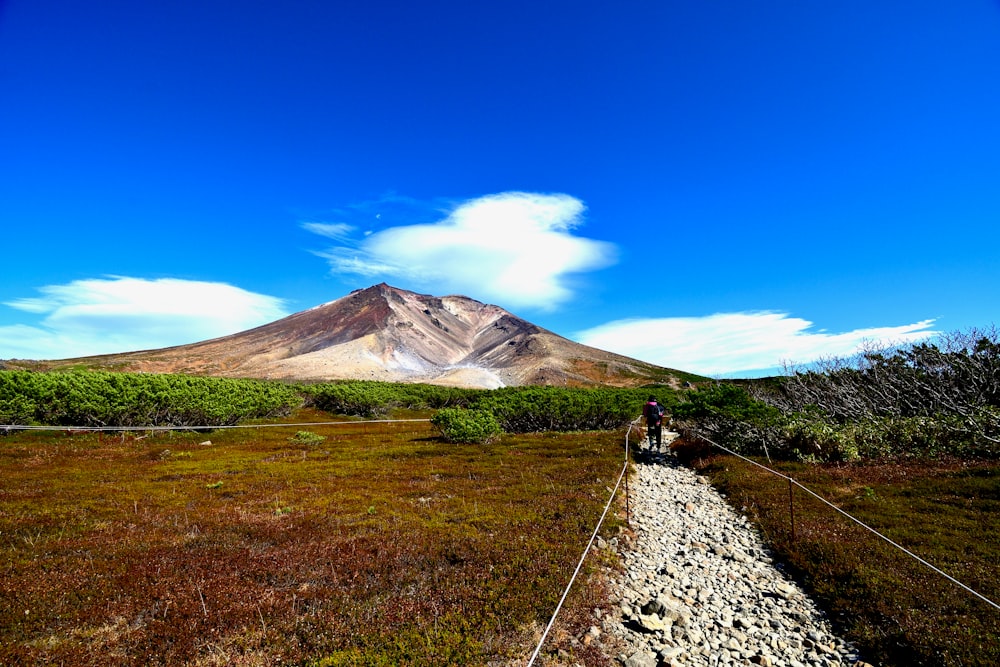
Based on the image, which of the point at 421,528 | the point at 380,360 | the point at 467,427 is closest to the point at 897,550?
the point at 421,528

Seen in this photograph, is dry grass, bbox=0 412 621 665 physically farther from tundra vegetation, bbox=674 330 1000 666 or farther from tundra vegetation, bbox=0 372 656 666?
tundra vegetation, bbox=674 330 1000 666

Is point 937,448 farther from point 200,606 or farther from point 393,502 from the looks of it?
point 200,606

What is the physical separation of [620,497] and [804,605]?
6.76 metres

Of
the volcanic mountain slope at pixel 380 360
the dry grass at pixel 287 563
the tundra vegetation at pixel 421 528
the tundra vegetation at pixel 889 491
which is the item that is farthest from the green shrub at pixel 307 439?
the volcanic mountain slope at pixel 380 360

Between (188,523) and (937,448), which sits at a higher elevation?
(937,448)

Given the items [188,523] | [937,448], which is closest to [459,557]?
[188,523]

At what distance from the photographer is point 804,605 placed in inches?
A: 313

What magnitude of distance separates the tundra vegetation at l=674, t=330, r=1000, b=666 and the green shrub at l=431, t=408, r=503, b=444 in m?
11.3

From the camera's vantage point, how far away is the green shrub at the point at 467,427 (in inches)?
1030

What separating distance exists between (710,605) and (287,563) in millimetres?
Result: 8112

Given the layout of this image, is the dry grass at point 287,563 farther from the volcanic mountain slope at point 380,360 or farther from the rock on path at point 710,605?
the volcanic mountain slope at point 380,360

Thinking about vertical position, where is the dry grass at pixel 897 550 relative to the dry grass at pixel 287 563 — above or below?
above

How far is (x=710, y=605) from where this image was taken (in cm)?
796

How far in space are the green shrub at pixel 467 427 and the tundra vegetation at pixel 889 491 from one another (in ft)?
36.9
